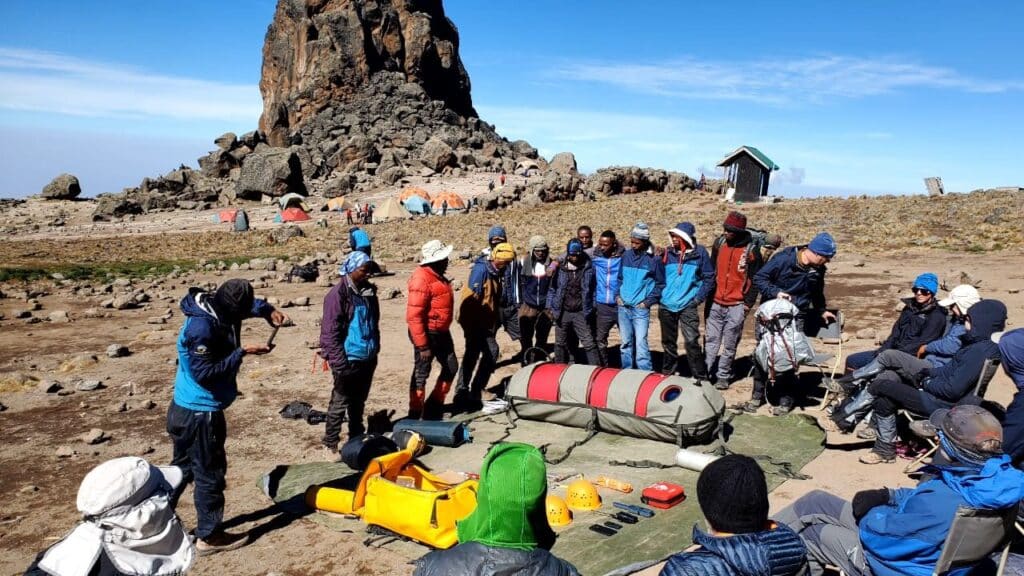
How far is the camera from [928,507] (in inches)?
148

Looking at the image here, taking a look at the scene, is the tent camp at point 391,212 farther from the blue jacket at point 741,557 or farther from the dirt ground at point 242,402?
the blue jacket at point 741,557

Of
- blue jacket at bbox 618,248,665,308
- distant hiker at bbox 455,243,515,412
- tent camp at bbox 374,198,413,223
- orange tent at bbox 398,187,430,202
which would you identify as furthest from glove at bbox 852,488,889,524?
orange tent at bbox 398,187,430,202

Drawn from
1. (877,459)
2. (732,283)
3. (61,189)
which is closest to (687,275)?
(732,283)

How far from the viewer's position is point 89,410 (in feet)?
29.5

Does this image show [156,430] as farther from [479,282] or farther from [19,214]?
[19,214]

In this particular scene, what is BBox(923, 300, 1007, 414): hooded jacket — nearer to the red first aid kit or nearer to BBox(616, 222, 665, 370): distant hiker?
the red first aid kit

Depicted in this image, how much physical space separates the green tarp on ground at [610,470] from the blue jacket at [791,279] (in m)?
1.37

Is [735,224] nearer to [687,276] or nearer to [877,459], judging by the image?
[687,276]

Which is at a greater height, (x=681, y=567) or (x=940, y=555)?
(x=681, y=567)

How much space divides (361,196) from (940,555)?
156 ft

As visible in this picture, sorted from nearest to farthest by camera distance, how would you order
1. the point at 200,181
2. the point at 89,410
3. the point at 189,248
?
the point at 89,410
the point at 189,248
the point at 200,181

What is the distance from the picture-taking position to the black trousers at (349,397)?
6887 mm

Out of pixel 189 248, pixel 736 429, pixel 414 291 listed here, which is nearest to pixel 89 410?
pixel 414 291

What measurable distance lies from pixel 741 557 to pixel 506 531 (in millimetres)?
881
